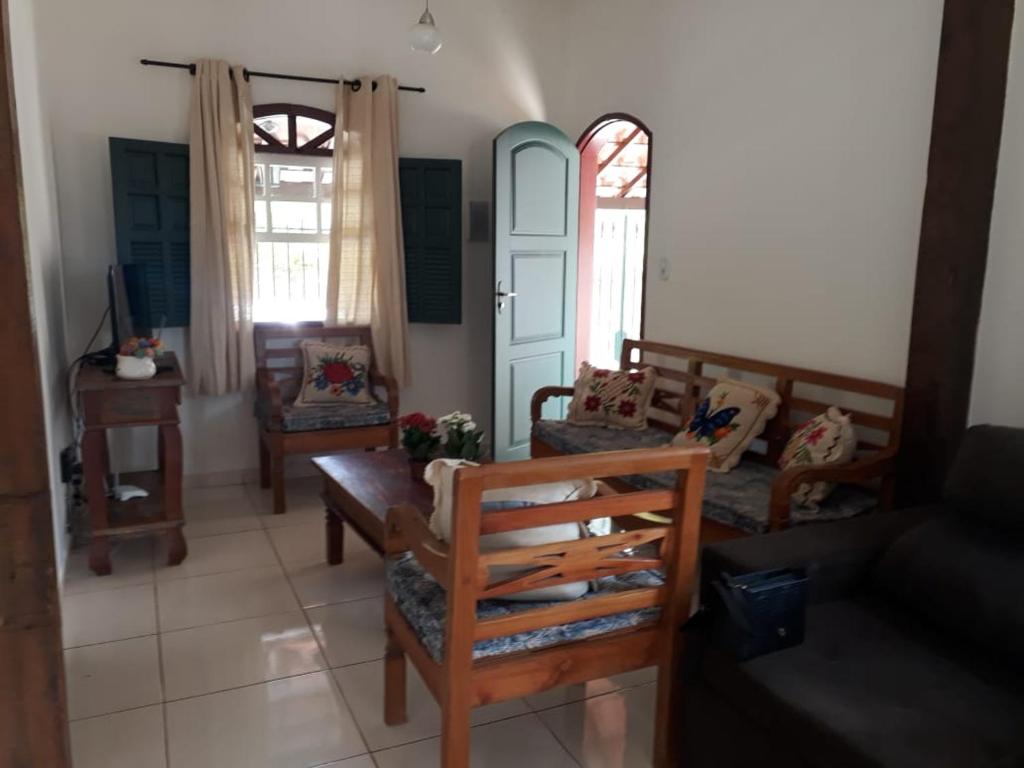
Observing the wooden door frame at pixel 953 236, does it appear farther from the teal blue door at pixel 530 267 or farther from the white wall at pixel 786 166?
the teal blue door at pixel 530 267

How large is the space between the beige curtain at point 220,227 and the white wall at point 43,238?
0.65m

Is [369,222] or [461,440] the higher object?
[369,222]

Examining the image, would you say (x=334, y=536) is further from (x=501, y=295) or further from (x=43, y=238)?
(x=501, y=295)

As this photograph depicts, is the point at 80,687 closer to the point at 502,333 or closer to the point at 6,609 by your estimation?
the point at 6,609

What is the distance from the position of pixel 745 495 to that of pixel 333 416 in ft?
7.03

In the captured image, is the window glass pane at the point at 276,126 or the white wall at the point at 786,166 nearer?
the white wall at the point at 786,166

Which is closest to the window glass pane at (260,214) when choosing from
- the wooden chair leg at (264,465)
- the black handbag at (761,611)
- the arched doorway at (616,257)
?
the wooden chair leg at (264,465)

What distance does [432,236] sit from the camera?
4.64 metres

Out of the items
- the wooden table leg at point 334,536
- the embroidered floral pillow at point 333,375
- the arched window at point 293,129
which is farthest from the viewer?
the arched window at point 293,129

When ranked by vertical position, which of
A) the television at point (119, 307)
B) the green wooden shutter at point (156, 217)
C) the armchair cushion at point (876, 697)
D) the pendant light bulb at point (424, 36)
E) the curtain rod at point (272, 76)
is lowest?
the armchair cushion at point (876, 697)

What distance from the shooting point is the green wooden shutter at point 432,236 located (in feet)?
15.0

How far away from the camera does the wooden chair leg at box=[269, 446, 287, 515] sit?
3.91 metres

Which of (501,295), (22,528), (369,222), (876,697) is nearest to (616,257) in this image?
(501,295)

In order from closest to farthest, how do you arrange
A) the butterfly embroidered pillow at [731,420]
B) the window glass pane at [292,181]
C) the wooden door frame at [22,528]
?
1. the wooden door frame at [22,528]
2. the butterfly embroidered pillow at [731,420]
3. the window glass pane at [292,181]
